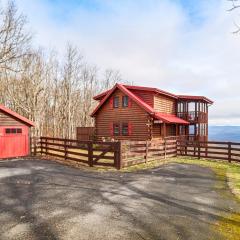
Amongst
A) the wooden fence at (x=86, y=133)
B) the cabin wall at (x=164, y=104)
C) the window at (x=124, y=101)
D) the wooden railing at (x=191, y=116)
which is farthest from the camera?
the wooden railing at (x=191, y=116)

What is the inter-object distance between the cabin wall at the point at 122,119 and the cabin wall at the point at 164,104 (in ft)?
7.51

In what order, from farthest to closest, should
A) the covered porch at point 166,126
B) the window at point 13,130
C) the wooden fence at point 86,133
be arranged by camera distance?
the wooden fence at point 86,133, the covered porch at point 166,126, the window at point 13,130

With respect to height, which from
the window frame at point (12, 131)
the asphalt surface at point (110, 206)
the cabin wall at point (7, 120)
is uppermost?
the cabin wall at point (7, 120)

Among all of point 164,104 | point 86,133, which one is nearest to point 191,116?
point 164,104

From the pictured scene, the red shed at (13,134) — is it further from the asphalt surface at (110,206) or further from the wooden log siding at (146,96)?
the wooden log siding at (146,96)

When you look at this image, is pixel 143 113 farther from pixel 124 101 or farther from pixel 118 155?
pixel 118 155

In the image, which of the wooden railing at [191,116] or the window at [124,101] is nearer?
the window at [124,101]

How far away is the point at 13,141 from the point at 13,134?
0.55 metres

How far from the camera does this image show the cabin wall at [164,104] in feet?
94.8

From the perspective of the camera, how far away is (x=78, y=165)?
17641 millimetres

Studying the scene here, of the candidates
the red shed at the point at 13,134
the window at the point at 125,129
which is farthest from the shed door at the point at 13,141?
the window at the point at 125,129

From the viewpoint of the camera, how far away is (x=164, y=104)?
30.6 meters

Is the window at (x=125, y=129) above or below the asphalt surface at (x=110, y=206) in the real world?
above

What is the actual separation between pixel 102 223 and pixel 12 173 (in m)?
9.04
